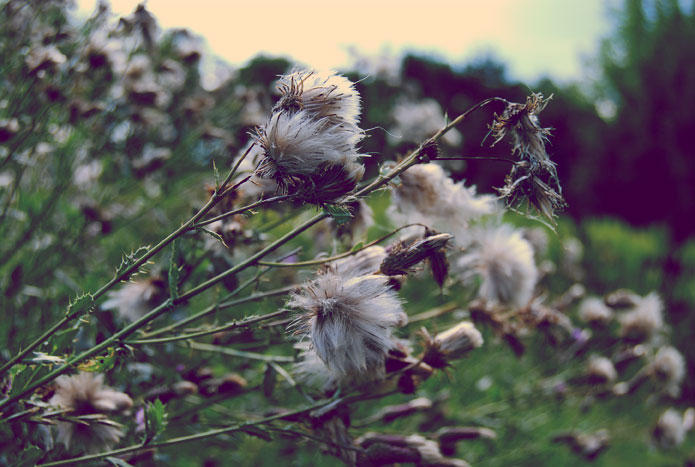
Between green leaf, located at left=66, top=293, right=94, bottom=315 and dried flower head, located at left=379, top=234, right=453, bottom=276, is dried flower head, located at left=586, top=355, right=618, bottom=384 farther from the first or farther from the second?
green leaf, located at left=66, top=293, right=94, bottom=315

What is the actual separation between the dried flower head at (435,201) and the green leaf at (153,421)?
0.55 metres

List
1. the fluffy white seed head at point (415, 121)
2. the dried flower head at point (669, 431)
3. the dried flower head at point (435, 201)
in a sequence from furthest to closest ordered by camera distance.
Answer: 1. the fluffy white seed head at point (415, 121)
2. the dried flower head at point (669, 431)
3. the dried flower head at point (435, 201)

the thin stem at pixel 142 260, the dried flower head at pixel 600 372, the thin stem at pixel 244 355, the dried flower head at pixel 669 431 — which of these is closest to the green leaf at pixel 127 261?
the thin stem at pixel 142 260

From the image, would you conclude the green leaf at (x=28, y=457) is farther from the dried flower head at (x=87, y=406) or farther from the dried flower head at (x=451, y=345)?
the dried flower head at (x=451, y=345)

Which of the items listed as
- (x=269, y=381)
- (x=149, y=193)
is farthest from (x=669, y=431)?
(x=149, y=193)

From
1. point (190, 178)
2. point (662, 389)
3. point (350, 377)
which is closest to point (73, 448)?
point (350, 377)

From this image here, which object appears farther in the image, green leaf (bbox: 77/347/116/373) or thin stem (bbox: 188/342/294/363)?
thin stem (bbox: 188/342/294/363)

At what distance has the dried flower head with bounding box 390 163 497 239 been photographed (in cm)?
106

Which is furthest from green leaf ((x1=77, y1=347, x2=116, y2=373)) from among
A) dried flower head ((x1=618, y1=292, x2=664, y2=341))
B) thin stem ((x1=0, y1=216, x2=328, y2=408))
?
dried flower head ((x1=618, y1=292, x2=664, y2=341))

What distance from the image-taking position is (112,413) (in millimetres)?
1037

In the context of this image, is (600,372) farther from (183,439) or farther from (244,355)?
(183,439)

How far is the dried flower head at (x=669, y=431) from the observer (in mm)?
2086

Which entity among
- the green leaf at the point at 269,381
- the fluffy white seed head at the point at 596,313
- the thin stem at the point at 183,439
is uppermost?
the green leaf at the point at 269,381

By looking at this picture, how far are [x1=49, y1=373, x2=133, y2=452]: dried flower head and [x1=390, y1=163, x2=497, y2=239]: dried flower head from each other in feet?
2.04
